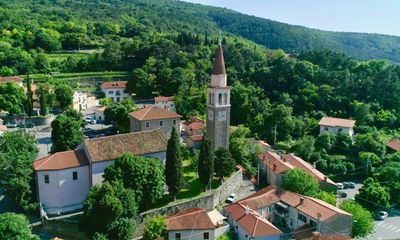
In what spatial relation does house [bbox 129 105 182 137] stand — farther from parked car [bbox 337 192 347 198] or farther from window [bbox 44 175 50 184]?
parked car [bbox 337 192 347 198]

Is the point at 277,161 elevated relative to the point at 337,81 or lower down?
lower down

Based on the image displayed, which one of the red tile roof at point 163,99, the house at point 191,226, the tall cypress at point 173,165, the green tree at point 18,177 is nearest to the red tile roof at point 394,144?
the red tile roof at point 163,99

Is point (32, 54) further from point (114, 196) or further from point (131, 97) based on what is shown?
point (114, 196)

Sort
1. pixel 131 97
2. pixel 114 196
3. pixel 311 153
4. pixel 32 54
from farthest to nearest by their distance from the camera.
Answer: pixel 32 54 → pixel 131 97 → pixel 311 153 → pixel 114 196

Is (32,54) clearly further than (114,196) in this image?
Yes

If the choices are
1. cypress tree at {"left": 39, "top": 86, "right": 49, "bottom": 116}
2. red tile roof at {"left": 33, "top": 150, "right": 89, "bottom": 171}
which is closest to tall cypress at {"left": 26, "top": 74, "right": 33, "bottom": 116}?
cypress tree at {"left": 39, "top": 86, "right": 49, "bottom": 116}

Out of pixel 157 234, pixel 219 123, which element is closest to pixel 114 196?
pixel 157 234

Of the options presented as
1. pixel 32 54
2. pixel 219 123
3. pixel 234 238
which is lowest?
pixel 234 238
